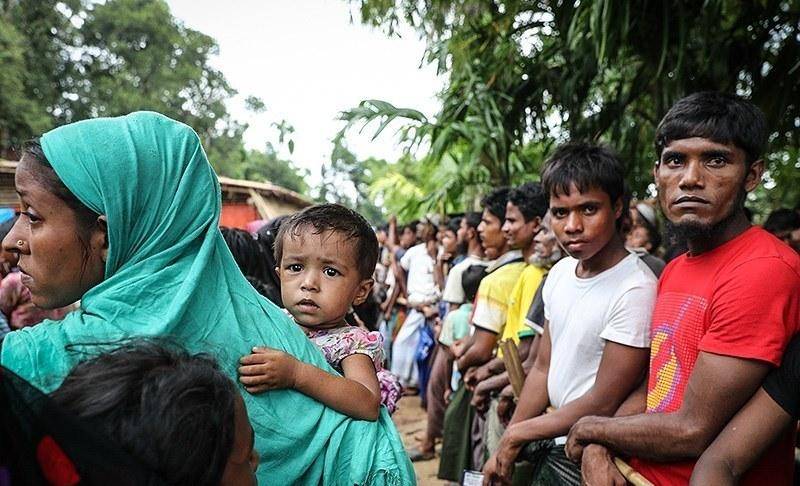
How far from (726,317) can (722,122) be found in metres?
0.60

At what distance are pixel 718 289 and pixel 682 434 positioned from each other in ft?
1.34

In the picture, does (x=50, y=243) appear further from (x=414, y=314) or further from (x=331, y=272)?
(x=414, y=314)

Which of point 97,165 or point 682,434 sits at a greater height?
point 97,165

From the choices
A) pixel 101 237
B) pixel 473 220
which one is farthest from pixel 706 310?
pixel 473 220

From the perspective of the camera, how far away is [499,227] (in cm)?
465

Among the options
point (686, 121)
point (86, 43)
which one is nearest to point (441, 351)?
point (686, 121)

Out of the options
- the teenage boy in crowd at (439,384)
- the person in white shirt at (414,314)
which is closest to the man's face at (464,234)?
the teenage boy in crowd at (439,384)

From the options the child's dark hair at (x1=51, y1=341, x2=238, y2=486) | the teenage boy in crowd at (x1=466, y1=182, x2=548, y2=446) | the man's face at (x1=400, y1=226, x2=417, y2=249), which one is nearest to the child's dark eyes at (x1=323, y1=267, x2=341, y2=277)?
the child's dark hair at (x1=51, y1=341, x2=238, y2=486)

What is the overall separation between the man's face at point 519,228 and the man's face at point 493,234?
602 millimetres

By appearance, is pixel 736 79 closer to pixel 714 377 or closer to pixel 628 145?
pixel 628 145

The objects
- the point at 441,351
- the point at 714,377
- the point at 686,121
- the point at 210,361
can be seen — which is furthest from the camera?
the point at 441,351

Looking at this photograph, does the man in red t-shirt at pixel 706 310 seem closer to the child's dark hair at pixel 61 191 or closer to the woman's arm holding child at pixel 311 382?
the woman's arm holding child at pixel 311 382

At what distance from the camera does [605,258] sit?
253cm

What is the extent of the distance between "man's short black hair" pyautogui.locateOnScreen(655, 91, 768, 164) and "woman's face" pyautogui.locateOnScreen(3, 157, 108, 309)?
1.66 meters
